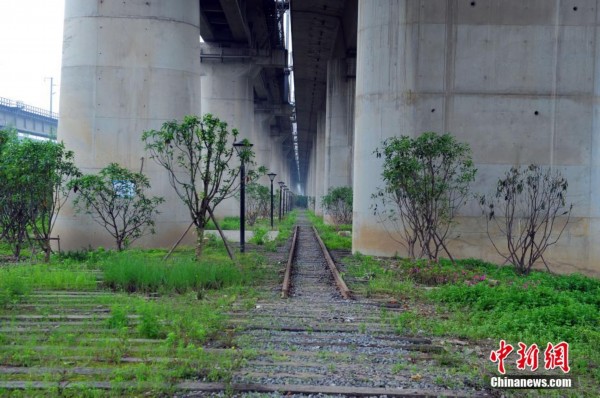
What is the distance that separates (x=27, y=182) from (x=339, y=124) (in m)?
27.4

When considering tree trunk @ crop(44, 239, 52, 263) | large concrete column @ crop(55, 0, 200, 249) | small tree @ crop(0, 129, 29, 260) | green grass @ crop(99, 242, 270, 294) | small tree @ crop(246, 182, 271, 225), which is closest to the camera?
green grass @ crop(99, 242, 270, 294)

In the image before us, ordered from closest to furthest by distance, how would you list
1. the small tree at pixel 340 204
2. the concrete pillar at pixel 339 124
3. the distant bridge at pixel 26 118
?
the small tree at pixel 340 204
the concrete pillar at pixel 339 124
the distant bridge at pixel 26 118

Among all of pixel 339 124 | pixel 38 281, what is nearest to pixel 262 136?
pixel 339 124

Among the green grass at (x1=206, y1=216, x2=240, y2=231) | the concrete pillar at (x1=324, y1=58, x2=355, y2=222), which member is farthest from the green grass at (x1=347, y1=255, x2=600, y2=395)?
the concrete pillar at (x1=324, y1=58, x2=355, y2=222)

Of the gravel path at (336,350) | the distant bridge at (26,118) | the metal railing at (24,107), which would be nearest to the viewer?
the gravel path at (336,350)

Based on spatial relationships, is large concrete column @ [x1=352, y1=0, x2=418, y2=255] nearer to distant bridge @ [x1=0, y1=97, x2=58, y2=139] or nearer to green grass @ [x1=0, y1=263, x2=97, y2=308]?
green grass @ [x1=0, y1=263, x2=97, y2=308]

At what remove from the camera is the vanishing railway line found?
4.99 m

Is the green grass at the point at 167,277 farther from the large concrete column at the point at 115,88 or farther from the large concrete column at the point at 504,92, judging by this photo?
the large concrete column at the point at 115,88

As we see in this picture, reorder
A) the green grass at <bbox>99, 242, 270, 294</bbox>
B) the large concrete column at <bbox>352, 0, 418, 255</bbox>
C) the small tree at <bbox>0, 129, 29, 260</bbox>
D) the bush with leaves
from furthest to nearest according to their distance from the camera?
the large concrete column at <bbox>352, 0, 418, 255</bbox>
the small tree at <bbox>0, 129, 29, 260</bbox>
the bush with leaves
the green grass at <bbox>99, 242, 270, 294</bbox>

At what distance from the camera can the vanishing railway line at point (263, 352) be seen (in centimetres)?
499

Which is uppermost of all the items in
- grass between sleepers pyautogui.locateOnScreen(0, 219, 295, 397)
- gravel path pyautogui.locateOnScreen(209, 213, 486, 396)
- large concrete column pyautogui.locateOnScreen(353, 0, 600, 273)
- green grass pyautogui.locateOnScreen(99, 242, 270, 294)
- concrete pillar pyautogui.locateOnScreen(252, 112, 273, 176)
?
concrete pillar pyautogui.locateOnScreen(252, 112, 273, 176)

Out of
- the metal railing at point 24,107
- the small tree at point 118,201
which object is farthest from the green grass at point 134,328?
the metal railing at point 24,107

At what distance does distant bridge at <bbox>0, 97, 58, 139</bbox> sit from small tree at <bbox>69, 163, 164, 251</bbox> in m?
→ 30.8

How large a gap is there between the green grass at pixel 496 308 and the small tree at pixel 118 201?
6679 mm
